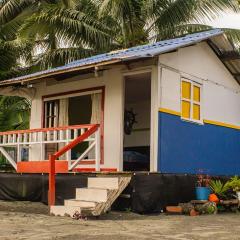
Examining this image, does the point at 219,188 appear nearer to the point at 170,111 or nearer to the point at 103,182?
the point at 170,111

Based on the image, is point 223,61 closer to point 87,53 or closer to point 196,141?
point 196,141

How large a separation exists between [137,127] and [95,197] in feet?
25.0

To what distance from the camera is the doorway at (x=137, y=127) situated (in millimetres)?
16203

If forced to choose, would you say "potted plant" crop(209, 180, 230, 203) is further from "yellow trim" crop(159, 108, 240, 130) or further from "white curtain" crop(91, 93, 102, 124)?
"white curtain" crop(91, 93, 102, 124)

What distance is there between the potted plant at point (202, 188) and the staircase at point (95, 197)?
7.71 feet

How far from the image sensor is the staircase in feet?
33.6

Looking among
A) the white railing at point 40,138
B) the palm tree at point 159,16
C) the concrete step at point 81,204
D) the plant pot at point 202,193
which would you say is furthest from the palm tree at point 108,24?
the concrete step at point 81,204

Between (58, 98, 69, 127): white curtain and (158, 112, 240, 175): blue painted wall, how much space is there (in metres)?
3.53

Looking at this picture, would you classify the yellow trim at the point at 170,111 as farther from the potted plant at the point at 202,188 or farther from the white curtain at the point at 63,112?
the white curtain at the point at 63,112

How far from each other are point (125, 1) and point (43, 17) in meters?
3.90

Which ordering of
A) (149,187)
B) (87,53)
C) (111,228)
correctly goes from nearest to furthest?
(111,228)
(149,187)
(87,53)

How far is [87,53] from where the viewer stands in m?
25.6


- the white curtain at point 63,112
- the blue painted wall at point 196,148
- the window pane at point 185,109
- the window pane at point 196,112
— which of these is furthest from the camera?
the white curtain at point 63,112

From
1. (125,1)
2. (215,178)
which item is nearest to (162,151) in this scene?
(215,178)
